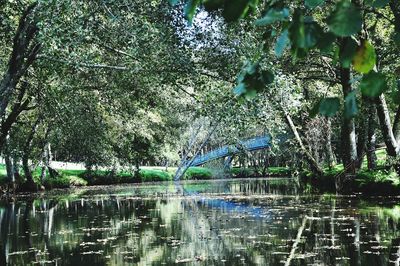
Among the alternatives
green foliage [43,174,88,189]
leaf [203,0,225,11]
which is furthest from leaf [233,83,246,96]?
green foliage [43,174,88,189]

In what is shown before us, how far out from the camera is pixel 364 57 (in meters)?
1.68

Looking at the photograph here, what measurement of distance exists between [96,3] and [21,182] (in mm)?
22514

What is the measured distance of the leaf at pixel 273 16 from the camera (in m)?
1.59

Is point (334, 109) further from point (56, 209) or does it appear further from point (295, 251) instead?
point (56, 209)

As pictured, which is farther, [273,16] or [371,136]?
[371,136]

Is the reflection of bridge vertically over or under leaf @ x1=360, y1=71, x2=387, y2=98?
over

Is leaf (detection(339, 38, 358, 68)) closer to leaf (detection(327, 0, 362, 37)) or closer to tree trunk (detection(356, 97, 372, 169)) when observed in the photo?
leaf (detection(327, 0, 362, 37))

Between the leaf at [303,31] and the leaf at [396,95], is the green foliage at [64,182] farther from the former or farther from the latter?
the leaf at [303,31]

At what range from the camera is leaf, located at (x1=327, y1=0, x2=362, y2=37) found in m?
1.40

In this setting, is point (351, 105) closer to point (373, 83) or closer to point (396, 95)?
point (373, 83)

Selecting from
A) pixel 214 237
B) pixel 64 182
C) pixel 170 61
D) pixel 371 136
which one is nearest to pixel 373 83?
pixel 214 237

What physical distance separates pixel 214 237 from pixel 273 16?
8.88 m

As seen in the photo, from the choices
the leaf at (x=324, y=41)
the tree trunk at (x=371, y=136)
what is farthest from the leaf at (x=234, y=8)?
the tree trunk at (x=371, y=136)

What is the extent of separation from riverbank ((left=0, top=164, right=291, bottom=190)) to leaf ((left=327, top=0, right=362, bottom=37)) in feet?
77.3
